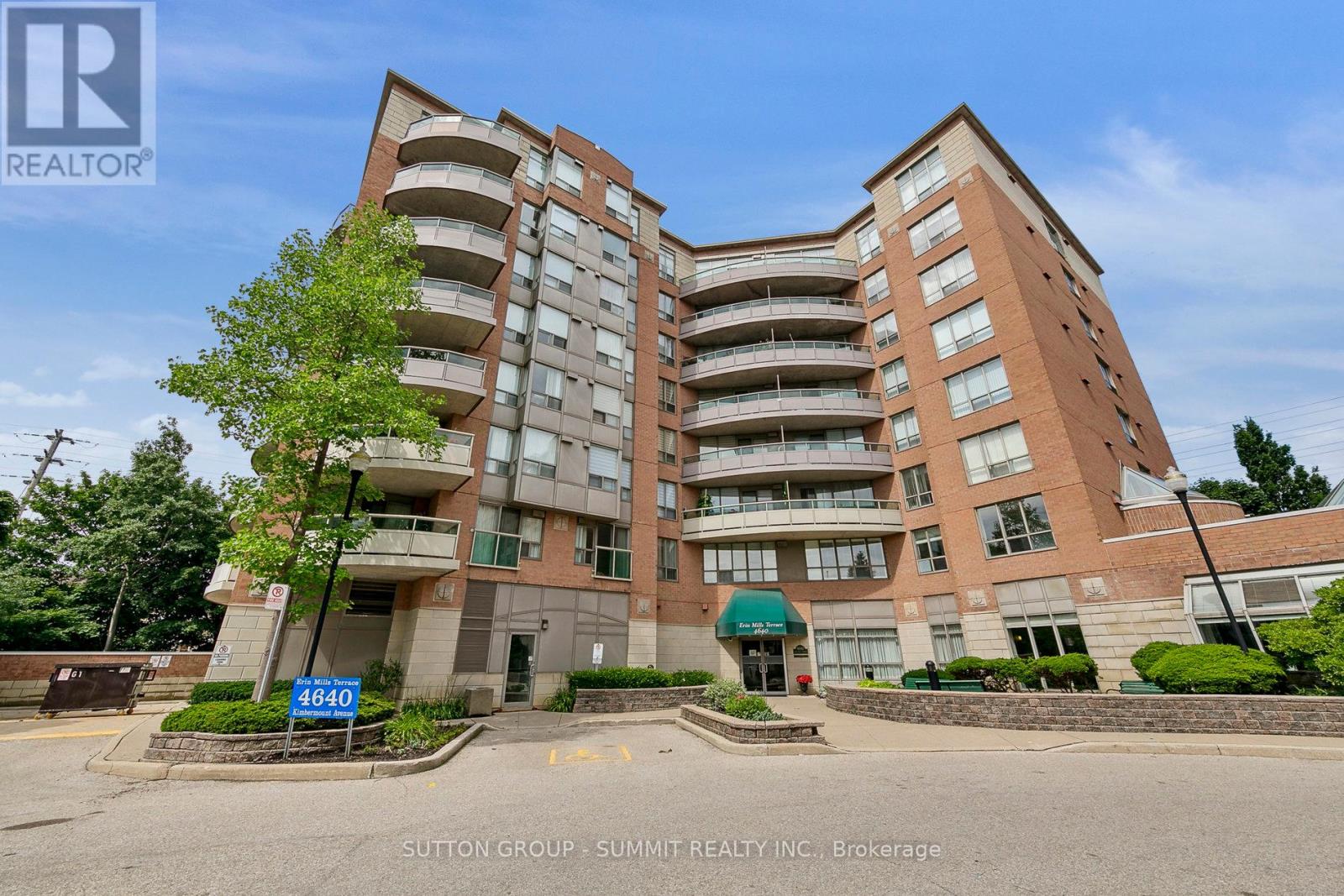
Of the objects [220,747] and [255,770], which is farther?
[220,747]

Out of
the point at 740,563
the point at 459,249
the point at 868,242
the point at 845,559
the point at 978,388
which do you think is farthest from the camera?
the point at 868,242

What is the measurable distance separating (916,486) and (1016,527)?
16.8 feet

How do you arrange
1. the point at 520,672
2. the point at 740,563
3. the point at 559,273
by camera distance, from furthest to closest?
the point at 740,563, the point at 559,273, the point at 520,672

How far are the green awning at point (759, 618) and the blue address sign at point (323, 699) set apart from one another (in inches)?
724

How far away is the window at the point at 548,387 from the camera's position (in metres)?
24.4

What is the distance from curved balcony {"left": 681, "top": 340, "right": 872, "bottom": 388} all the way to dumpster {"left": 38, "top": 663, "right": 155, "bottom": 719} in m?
26.6

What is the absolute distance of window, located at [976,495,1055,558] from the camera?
72.6 feet

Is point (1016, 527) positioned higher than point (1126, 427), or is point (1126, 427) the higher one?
point (1126, 427)

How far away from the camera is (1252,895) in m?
4.54

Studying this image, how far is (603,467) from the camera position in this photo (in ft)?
83.7

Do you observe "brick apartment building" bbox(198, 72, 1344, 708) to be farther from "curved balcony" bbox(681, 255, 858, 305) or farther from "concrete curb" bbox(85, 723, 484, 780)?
"concrete curb" bbox(85, 723, 484, 780)

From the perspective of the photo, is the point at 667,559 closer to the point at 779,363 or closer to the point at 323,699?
the point at 779,363

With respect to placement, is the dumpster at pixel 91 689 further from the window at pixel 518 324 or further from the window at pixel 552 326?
the window at pixel 552 326

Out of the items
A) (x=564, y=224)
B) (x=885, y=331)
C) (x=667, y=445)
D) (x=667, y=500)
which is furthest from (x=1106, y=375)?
(x=564, y=224)
